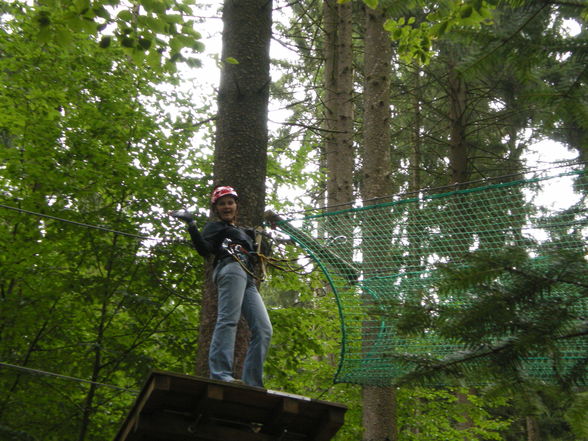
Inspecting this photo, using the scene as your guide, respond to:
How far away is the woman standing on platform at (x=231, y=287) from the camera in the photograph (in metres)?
3.26

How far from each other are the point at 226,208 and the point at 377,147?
3.48 m

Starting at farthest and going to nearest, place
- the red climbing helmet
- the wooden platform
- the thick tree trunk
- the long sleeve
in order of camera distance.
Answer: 1. the thick tree trunk
2. the red climbing helmet
3. the long sleeve
4. the wooden platform

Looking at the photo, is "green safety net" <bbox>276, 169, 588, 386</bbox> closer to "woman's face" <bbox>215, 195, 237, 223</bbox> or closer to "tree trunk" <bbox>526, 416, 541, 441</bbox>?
"woman's face" <bbox>215, 195, 237, 223</bbox>

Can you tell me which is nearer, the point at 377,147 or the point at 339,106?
the point at 377,147

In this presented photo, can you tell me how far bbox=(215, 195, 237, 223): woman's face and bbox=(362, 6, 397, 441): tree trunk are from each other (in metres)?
2.57

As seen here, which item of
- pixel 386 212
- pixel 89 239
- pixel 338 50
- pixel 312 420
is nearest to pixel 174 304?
pixel 89 239

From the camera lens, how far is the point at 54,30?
414 cm

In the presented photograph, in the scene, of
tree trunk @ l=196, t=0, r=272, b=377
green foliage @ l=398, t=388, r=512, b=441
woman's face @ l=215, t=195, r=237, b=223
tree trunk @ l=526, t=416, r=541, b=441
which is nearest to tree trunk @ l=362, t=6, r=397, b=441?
green foliage @ l=398, t=388, r=512, b=441

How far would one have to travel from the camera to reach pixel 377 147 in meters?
6.85

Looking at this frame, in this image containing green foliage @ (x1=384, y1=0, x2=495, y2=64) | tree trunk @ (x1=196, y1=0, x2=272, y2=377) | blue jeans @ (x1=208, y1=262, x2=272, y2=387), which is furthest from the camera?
Answer: green foliage @ (x1=384, y1=0, x2=495, y2=64)

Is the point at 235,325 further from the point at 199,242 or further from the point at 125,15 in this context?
the point at 125,15

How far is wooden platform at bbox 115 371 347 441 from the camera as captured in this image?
110 inches

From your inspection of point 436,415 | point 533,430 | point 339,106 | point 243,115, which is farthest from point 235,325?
point 533,430

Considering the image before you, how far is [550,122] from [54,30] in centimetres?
314
